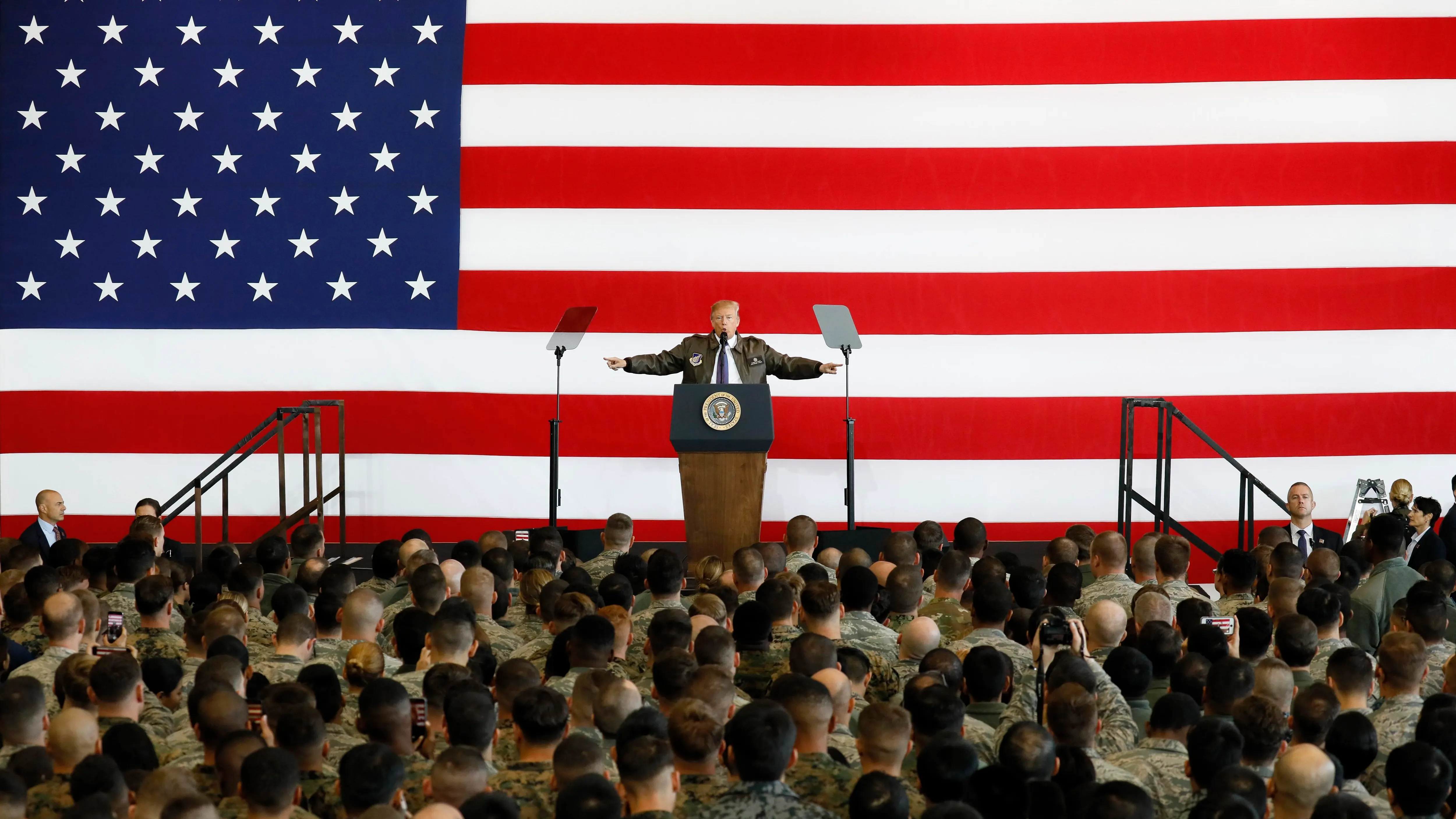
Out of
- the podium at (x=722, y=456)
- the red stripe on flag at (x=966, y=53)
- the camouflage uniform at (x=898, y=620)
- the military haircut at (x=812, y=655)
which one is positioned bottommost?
the camouflage uniform at (x=898, y=620)

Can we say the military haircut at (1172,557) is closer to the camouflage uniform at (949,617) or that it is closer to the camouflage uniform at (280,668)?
the camouflage uniform at (949,617)

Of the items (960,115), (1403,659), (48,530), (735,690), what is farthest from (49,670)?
(960,115)

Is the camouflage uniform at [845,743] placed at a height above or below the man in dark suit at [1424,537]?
below

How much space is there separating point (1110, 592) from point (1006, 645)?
109cm

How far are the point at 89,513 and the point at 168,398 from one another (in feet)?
2.93

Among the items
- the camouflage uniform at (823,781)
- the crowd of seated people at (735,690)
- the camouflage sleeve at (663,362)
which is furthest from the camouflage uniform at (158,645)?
the camouflage sleeve at (663,362)

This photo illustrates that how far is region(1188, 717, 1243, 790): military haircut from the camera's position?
10.4ft

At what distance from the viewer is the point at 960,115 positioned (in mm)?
8883

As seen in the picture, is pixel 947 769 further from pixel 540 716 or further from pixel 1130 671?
pixel 1130 671

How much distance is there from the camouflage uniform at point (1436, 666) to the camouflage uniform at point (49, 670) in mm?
4001

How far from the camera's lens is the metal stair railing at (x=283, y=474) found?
8031 millimetres

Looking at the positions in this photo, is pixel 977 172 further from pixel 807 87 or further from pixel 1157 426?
pixel 1157 426

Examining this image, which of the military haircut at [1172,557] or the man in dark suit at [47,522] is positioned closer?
the military haircut at [1172,557]

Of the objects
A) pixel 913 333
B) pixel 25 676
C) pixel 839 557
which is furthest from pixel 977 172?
pixel 25 676
